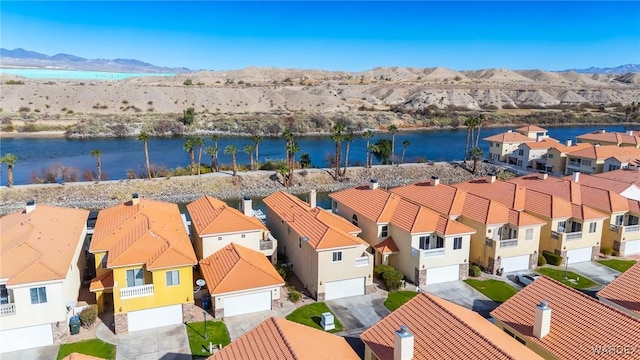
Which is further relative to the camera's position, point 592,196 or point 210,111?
point 210,111

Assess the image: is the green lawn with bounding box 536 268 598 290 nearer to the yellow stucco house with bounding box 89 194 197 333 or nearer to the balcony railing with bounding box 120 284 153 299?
the yellow stucco house with bounding box 89 194 197 333

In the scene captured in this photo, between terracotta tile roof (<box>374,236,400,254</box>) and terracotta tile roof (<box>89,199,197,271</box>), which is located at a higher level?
terracotta tile roof (<box>89,199,197,271</box>)

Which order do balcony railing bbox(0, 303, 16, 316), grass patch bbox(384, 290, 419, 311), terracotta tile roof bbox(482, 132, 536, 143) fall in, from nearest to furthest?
balcony railing bbox(0, 303, 16, 316)
grass patch bbox(384, 290, 419, 311)
terracotta tile roof bbox(482, 132, 536, 143)

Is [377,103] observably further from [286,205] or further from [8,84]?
[286,205]

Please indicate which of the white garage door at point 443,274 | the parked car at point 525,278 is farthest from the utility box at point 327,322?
the parked car at point 525,278

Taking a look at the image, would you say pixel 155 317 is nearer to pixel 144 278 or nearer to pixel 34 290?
pixel 144 278

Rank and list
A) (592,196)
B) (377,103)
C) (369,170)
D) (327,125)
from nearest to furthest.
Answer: (592,196)
(369,170)
(327,125)
(377,103)

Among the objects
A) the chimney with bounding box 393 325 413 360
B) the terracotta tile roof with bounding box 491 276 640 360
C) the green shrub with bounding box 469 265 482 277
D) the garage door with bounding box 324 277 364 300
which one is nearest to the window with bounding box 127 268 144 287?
the garage door with bounding box 324 277 364 300

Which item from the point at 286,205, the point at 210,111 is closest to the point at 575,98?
the point at 210,111

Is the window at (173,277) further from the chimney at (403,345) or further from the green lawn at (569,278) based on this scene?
the green lawn at (569,278)
